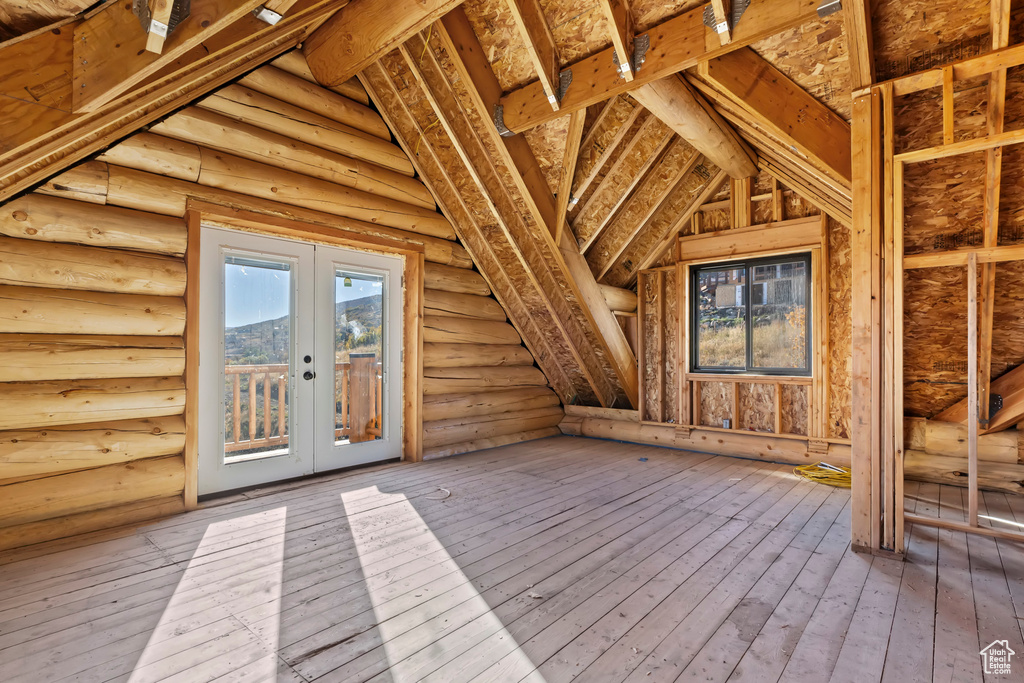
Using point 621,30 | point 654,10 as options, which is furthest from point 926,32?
point 621,30

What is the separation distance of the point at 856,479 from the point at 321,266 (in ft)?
15.8

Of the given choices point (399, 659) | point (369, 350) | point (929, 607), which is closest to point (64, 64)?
point (399, 659)

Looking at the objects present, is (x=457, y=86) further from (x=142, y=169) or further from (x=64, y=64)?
(x=64, y=64)

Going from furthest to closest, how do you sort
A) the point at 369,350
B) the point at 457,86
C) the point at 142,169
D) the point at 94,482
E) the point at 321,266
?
the point at 369,350
the point at 321,266
the point at 457,86
the point at 142,169
the point at 94,482

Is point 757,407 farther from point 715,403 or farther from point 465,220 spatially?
point 465,220

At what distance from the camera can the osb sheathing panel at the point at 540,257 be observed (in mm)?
4621

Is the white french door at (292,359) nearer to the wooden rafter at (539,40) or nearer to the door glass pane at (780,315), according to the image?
the wooden rafter at (539,40)

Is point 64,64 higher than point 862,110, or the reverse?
point 862,110

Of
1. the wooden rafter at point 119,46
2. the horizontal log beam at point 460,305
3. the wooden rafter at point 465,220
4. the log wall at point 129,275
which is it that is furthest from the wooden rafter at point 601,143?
the wooden rafter at point 119,46

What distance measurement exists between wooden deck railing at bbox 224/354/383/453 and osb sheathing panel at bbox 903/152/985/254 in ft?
16.6

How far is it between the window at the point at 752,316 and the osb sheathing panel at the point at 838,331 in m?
0.23

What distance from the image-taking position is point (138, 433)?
3.60m

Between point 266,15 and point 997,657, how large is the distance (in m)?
4.96

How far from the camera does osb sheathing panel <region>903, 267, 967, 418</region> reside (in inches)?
162
